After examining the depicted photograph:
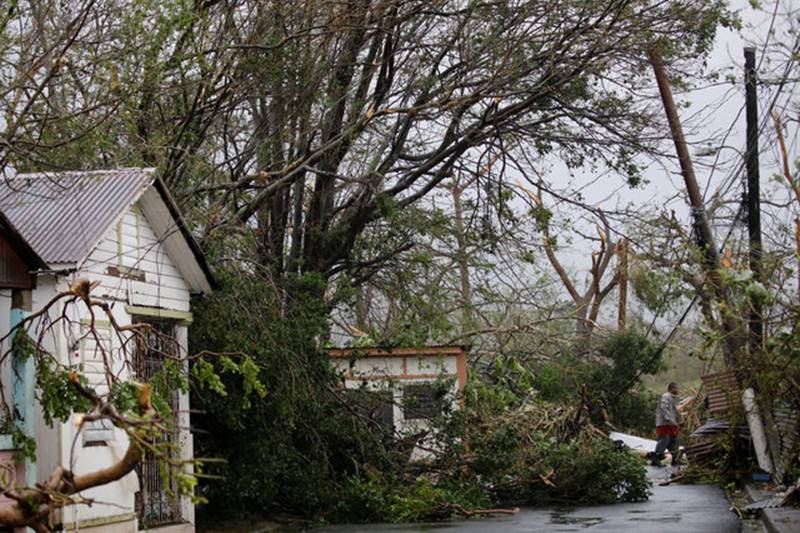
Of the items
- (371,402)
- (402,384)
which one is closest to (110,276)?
(371,402)

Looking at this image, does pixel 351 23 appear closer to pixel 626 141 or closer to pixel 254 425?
pixel 626 141

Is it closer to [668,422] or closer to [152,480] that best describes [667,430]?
[668,422]

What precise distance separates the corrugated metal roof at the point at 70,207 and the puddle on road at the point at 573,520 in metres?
8.10

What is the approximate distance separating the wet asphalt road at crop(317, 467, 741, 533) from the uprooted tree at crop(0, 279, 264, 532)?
4.72 metres

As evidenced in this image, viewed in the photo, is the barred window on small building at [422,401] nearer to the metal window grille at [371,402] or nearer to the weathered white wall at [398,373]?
the weathered white wall at [398,373]

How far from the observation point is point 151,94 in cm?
1719

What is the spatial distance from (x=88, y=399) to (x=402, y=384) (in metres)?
13.9

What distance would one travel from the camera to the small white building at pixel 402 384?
22.3m

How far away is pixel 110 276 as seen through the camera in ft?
50.8

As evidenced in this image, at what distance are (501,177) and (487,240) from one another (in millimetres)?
1509

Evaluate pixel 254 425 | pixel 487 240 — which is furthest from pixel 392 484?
pixel 487 240

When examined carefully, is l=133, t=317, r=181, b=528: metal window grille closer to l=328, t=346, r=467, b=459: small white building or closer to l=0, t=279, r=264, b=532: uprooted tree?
l=0, t=279, r=264, b=532: uprooted tree

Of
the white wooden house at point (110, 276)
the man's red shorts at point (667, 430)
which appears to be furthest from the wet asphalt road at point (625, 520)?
the man's red shorts at point (667, 430)

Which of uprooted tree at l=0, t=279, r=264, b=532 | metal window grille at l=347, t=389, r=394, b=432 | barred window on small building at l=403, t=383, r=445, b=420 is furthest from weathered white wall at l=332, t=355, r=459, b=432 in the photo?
uprooted tree at l=0, t=279, r=264, b=532
